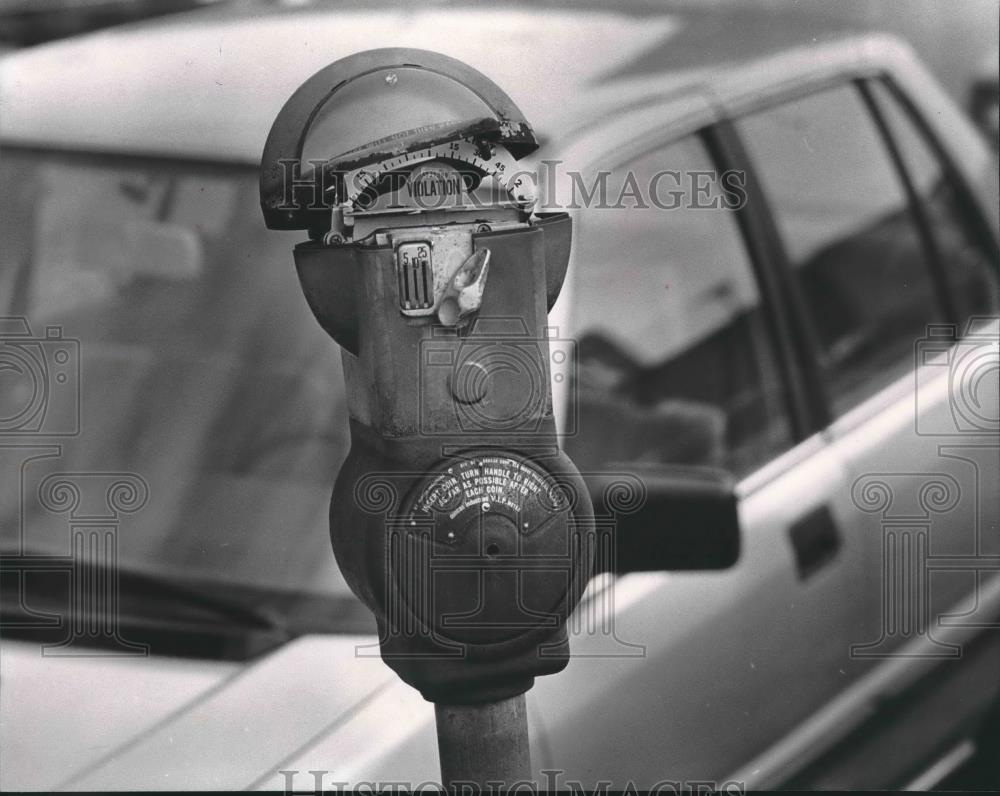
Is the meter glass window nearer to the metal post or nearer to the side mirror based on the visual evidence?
the metal post

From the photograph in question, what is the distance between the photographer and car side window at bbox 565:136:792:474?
8.04ft

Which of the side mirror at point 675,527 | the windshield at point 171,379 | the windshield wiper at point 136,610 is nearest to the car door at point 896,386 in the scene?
the side mirror at point 675,527

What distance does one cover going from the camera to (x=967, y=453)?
113 inches

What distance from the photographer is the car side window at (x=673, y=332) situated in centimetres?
245

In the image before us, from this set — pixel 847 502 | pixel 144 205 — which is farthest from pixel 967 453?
pixel 144 205

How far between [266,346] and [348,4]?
83 centimetres

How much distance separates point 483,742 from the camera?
1335 mm

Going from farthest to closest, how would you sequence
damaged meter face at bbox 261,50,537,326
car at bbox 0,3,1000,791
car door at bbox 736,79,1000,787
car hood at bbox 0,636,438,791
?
car door at bbox 736,79,1000,787, car at bbox 0,3,1000,791, car hood at bbox 0,636,438,791, damaged meter face at bbox 261,50,537,326

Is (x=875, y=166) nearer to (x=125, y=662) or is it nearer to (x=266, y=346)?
(x=266, y=346)

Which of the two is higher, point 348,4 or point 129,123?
point 348,4

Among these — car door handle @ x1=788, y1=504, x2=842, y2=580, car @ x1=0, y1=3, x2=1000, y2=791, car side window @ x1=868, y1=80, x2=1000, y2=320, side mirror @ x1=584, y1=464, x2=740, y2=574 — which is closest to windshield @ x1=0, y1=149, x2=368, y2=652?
car @ x1=0, y1=3, x2=1000, y2=791

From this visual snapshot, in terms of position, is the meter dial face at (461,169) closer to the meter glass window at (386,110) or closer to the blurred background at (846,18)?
the meter glass window at (386,110)

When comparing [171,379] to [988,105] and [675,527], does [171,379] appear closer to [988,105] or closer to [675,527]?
[675,527]

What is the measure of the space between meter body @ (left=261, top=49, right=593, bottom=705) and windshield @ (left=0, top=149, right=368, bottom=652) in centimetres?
77
